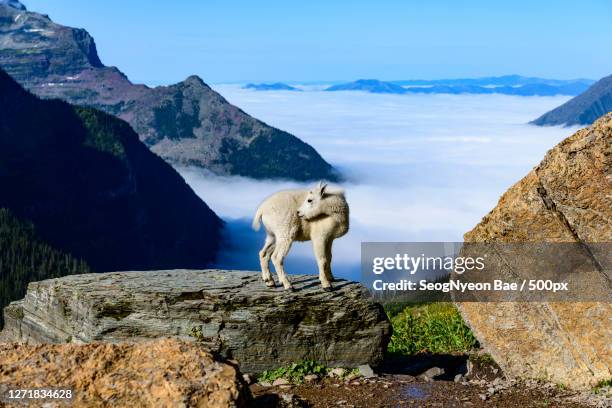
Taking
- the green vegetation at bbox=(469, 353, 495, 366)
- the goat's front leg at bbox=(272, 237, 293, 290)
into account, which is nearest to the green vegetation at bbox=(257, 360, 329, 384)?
the goat's front leg at bbox=(272, 237, 293, 290)

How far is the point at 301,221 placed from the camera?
18875mm

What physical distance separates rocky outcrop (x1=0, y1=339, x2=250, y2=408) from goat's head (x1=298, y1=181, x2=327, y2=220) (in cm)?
728

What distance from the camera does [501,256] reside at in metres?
18.6

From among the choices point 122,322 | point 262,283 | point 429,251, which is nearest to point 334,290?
point 262,283

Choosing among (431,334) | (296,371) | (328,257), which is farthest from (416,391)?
(431,334)

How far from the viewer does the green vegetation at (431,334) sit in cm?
2384

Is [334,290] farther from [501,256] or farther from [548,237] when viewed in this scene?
[548,237]

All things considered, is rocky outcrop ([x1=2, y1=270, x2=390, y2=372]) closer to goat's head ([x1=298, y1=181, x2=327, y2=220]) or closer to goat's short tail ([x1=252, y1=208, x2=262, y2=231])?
goat's short tail ([x1=252, y1=208, x2=262, y2=231])

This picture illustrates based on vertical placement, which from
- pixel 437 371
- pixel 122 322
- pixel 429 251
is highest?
pixel 429 251

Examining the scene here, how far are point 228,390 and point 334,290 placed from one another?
931 cm

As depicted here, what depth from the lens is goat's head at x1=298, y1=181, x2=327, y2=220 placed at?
18609mm

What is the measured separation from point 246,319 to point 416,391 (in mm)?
4644

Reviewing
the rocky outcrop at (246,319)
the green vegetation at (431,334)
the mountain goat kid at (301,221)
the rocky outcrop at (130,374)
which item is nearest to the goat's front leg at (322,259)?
the mountain goat kid at (301,221)

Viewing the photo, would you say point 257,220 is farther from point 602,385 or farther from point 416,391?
point 602,385
